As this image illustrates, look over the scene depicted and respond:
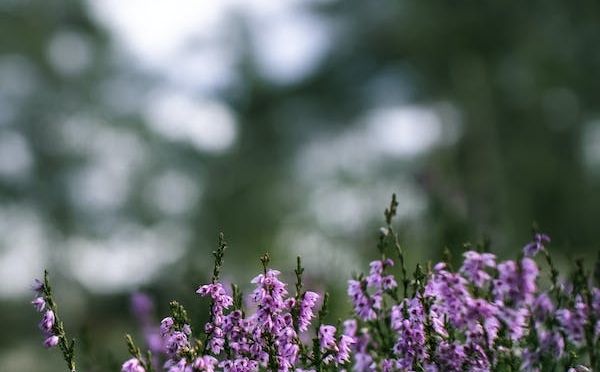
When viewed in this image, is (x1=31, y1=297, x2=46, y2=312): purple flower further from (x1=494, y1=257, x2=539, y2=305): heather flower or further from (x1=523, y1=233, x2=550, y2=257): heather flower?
(x1=523, y1=233, x2=550, y2=257): heather flower

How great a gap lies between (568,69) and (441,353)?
17122mm

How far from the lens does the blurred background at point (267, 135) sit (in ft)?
60.6

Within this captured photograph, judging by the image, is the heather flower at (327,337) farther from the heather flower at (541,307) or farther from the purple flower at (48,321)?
the purple flower at (48,321)

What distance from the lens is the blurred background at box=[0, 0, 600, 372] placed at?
18469mm

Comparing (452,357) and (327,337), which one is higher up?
(327,337)

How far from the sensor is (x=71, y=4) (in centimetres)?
2402

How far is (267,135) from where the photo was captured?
84.5ft

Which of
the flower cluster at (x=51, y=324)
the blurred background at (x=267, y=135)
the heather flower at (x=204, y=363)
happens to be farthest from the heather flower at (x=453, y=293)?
the blurred background at (x=267, y=135)

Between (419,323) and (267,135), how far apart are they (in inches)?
904

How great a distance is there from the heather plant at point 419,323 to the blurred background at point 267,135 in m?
12.0

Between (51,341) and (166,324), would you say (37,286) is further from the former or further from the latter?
(166,324)

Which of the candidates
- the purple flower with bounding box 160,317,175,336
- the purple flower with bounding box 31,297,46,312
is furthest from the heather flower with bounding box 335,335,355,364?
the purple flower with bounding box 31,297,46,312

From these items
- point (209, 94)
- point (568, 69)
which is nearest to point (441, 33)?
point (568, 69)

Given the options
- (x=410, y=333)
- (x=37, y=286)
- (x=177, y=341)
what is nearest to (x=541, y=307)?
(x=410, y=333)
